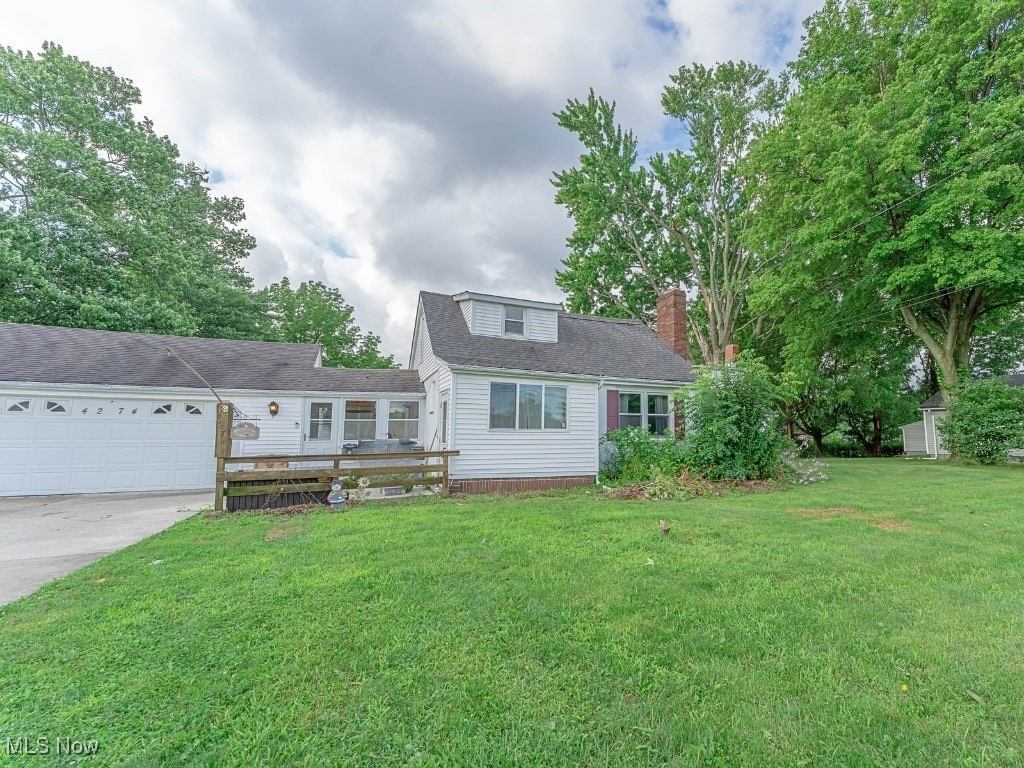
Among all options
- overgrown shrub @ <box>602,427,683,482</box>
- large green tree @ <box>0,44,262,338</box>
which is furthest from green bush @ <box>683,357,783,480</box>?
large green tree @ <box>0,44,262,338</box>

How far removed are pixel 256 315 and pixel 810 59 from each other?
28552 millimetres

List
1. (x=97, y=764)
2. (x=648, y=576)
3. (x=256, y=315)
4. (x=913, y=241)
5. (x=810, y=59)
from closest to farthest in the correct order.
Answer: (x=97, y=764) < (x=648, y=576) < (x=913, y=241) < (x=810, y=59) < (x=256, y=315)

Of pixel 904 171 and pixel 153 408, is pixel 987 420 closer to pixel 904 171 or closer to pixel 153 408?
pixel 904 171

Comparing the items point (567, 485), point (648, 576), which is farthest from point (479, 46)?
point (648, 576)

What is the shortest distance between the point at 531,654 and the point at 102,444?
12484 millimetres

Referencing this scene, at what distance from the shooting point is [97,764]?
1.88m

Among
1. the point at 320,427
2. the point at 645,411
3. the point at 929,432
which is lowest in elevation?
the point at 929,432

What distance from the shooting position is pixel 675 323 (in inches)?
606

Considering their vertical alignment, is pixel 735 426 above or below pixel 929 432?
above

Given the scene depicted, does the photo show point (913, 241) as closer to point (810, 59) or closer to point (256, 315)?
point (810, 59)

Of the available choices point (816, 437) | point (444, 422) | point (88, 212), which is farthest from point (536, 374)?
point (816, 437)

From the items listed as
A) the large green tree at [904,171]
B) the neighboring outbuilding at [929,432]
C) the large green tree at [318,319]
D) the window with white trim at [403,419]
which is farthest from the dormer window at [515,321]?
the large green tree at [318,319]

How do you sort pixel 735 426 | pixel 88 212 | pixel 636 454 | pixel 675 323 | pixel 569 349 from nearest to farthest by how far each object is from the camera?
1. pixel 735 426
2. pixel 636 454
3. pixel 569 349
4. pixel 675 323
5. pixel 88 212

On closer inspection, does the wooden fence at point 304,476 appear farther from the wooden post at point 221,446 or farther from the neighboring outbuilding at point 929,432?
the neighboring outbuilding at point 929,432
